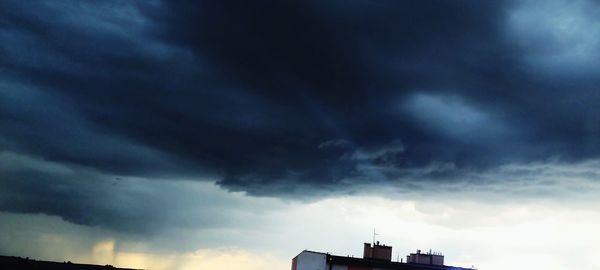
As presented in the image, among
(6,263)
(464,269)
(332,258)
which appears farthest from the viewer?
(464,269)

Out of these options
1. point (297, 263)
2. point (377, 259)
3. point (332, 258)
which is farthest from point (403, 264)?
point (297, 263)

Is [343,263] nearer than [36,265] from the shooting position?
No

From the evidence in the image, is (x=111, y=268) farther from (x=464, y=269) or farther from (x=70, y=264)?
(x=464, y=269)

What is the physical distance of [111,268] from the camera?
57625 mm

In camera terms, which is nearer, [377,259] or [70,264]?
[70,264]

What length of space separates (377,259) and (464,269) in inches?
521

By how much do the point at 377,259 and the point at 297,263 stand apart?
1099 cm

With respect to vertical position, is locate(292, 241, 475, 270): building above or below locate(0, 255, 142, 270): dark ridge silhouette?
above

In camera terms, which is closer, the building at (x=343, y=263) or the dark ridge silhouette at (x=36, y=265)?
the dark ridge silhouette at (x=36, y=265)

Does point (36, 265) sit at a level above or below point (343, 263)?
below

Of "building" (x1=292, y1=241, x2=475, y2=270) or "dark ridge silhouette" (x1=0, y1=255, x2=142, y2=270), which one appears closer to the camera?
"dark ridge silhouette" (x1=0, y1=255, x2=142, y2=270)

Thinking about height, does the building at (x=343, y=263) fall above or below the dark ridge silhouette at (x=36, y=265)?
above

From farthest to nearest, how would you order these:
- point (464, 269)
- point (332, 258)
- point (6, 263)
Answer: point (464, 269)
point (332, 258)
point (6, 263)

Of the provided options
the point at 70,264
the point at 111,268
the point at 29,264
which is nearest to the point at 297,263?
the point at 111,268
